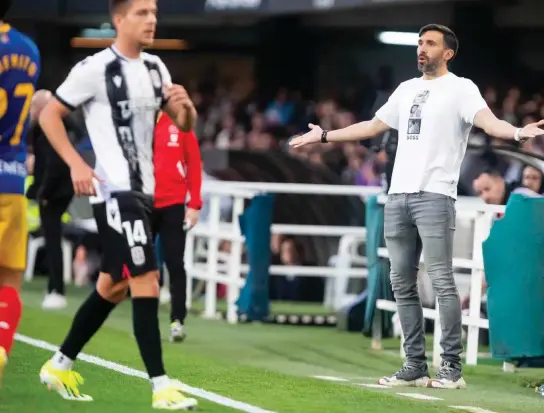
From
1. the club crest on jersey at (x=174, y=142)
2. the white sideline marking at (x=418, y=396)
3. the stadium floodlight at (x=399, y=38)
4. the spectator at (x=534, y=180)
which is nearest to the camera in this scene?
the white sideline marking at (x=418, y=396)

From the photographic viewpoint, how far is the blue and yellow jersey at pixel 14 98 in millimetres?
8266

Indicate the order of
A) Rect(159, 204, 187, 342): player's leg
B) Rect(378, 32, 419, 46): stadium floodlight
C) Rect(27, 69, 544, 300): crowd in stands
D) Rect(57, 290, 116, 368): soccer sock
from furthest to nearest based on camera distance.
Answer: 1. Rect(378, 32, 419, 46): stadium floodlight
2. Rect(27, 69, 544, 300): crowd in stands
3. Rect(159, 204, 187, 342): player's leg
4. Rect(57, 290, 116, 368): soccer sock

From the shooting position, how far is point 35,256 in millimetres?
21281

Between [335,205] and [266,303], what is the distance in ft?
9.45

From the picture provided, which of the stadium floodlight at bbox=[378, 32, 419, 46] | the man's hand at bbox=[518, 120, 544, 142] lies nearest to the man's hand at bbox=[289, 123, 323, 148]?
the man's hand at bbox=[518, 120, 544, 142]

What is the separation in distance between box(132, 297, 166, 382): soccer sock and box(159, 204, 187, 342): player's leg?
4453 mm

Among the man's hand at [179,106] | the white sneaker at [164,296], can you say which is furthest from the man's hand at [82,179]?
the white sneaker at [164,296]

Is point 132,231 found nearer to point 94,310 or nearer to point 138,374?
point 94,310

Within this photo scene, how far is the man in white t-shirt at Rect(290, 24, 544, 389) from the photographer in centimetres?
→ 1010

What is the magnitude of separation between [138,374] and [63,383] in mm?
1406

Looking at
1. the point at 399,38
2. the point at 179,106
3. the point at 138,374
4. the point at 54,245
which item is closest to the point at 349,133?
the point at 138,374

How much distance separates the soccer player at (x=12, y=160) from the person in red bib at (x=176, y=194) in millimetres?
4231

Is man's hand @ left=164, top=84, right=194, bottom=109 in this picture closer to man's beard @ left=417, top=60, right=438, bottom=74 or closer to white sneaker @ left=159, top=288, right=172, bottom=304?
man's beard @ left=417, top=60, right=438, bottom=74

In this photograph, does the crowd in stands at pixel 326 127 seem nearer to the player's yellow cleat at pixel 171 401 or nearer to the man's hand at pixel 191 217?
the man's hand at pixel 191 217
